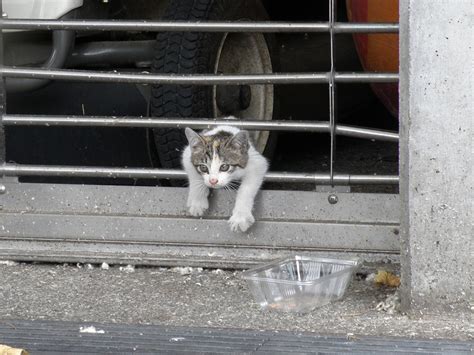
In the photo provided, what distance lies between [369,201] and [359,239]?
172mm

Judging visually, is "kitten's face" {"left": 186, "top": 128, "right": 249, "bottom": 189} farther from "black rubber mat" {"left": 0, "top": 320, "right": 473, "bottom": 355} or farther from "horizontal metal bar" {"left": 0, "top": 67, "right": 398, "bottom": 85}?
"black rubber mat" {"left": 0, "top": 320, "right": 473, "bottom": 355}

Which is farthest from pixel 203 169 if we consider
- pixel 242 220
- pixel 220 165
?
pixel 242 220

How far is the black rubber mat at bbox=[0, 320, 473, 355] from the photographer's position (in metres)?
4.02

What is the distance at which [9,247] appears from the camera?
538 cm

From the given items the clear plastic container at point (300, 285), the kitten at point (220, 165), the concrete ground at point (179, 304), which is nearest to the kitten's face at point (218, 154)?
the kitten at point (220, 165)

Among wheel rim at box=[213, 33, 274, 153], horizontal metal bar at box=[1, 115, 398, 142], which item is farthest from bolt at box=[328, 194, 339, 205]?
wheel rim at box=[213, 33, 274, 153]

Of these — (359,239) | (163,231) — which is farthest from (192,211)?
(359,239)

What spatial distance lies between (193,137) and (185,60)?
517mm

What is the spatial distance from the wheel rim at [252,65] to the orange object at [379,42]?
1.68 ft

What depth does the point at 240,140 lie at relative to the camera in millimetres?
5371

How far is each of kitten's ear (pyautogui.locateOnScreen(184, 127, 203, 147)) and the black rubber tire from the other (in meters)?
0.35

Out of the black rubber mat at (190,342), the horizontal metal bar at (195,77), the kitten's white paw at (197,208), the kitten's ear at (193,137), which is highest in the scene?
the horizontal metal bar at (195,77)

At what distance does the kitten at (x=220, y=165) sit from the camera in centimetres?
520

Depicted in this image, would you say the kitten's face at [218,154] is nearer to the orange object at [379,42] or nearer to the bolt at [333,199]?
the bolt at [333,199]
